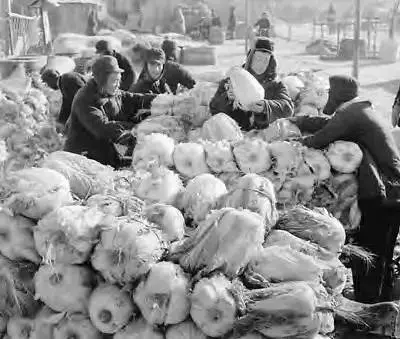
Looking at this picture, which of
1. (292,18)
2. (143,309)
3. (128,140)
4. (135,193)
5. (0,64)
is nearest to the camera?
(143,309)

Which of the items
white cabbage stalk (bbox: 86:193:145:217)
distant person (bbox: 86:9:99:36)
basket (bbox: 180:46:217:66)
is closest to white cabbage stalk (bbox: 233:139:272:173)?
white cabbage stalk (bbox: 86:193:145:217)

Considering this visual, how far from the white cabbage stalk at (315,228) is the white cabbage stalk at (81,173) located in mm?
827

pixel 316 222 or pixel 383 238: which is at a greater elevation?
pixel 316 222

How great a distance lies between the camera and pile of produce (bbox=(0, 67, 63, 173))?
5.29m

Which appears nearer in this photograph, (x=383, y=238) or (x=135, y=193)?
(x=135, y=193)

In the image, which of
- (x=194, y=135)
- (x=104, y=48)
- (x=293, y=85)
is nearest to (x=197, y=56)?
(x=104, y=48)

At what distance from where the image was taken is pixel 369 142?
395 centimetres

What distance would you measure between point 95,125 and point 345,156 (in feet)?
5.68

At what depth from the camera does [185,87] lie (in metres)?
6.24

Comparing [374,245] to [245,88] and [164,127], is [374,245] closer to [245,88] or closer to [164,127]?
[245,88]

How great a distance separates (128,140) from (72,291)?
8.52ft

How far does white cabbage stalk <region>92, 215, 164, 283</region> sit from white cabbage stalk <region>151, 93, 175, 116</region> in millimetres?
2864

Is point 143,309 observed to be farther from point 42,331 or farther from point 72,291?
point 42,331

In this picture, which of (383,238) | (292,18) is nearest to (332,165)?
(383,238)
